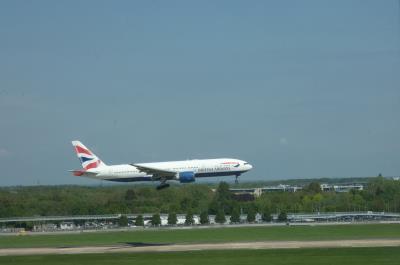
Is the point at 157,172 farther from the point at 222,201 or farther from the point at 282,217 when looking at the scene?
the point at 222,201

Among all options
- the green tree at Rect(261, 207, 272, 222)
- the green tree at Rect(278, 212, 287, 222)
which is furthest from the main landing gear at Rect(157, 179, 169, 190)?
the green tree at Rect(278, 212, 287, 222)

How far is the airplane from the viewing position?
107062 mm

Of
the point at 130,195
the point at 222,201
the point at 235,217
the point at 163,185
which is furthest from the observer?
the point at 130,195

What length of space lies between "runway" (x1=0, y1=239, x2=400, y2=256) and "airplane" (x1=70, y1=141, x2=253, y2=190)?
25.2m

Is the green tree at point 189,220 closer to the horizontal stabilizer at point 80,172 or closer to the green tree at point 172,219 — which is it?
the green tree at point 172,219

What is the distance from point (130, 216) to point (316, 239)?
59091mm

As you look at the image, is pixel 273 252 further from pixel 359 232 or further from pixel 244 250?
pixel 359 232

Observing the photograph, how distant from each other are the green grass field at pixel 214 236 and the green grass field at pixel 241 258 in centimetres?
1759

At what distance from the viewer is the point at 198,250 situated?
73062 mm

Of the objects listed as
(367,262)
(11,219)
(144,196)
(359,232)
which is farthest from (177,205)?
(367,262)

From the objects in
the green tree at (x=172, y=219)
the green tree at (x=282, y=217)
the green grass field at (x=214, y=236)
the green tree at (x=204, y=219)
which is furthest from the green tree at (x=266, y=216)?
the green grass field at (x=214, y=236)

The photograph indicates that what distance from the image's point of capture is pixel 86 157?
117750mm

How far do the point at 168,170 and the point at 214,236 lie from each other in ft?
49.5

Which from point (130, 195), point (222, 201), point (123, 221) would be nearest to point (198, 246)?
point (123, 221)
